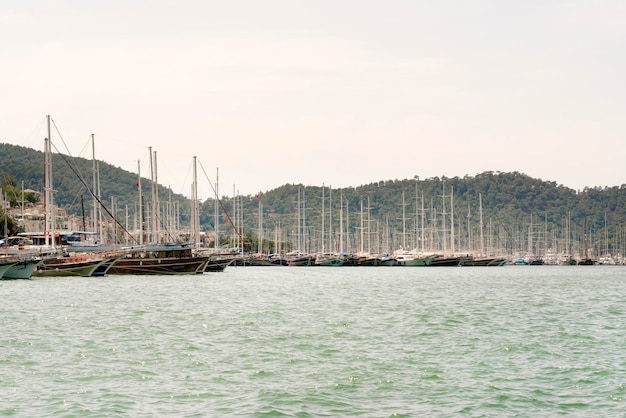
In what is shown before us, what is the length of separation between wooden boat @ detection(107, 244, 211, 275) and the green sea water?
32255 millimetres

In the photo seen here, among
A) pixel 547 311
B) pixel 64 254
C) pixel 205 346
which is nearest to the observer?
pixel 205 346

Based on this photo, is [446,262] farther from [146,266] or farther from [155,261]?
[146,266]

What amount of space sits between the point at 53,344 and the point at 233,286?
42604 millimetres

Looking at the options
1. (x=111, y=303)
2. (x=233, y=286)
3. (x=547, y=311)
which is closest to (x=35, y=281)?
(x=233, y=286)

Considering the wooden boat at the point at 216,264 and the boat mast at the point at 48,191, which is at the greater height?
the boat mast at the point at 48,191

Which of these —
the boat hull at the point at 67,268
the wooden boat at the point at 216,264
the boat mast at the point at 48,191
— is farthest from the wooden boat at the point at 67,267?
the wooden boat at the point at 216,264

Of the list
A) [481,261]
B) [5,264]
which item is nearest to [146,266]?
[5,264]

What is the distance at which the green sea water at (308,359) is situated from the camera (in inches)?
888

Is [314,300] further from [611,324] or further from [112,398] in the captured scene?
[112,398]

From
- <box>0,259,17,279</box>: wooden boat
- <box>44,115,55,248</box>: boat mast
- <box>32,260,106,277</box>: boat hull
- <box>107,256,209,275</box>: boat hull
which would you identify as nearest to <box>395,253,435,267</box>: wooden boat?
<box>107,256,209,275</box>: boat hull

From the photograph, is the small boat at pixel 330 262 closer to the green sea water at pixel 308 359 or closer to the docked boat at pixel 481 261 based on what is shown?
the docked boat at pixel 481 261

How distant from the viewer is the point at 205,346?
108 feet

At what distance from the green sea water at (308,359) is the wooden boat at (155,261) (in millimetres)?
32255

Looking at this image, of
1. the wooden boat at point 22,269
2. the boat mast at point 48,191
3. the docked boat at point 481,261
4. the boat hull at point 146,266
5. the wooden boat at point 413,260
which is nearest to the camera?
the wooden boat at point 22,269
